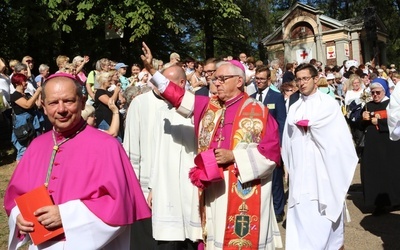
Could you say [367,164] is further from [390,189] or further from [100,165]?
[100,165]

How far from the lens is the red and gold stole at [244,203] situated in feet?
13.9

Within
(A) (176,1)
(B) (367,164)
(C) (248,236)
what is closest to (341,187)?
(C) (248,236)

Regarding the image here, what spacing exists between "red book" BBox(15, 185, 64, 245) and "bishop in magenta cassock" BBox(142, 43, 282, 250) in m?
1.45

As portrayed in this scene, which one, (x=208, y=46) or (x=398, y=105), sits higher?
(x=208, y=46)

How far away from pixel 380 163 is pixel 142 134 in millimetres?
4289

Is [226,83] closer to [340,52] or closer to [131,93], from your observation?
[131,93]

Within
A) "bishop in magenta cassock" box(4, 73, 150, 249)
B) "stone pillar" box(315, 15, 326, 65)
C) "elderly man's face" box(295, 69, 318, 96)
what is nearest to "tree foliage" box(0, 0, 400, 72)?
"stone pillar" box(315, 15, 326, 65)

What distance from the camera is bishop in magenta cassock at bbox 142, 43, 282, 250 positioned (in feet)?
13.5

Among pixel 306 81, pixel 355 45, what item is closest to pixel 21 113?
pixel 306 81

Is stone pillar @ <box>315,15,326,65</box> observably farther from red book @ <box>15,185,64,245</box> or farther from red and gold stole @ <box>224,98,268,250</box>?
red book @ <box>15,185,64,245</box>

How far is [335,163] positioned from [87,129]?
9.48 ft

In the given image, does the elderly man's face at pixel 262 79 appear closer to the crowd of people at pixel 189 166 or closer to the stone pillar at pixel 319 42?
the crowd of people at pixel 189 166

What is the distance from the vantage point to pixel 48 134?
10.8 feet

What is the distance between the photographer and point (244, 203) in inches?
167
